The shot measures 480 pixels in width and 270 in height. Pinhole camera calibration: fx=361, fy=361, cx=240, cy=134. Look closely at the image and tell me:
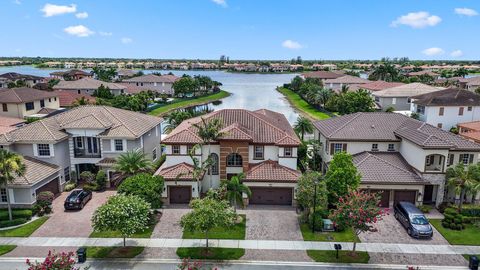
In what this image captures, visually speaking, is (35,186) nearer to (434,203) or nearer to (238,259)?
(238,259)

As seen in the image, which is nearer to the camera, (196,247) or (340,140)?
(196,247)

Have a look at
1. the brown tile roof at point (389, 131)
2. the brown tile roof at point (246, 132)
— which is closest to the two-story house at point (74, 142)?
the brown tile roof at point (246, 132)

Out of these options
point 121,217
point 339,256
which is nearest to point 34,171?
point 121,217

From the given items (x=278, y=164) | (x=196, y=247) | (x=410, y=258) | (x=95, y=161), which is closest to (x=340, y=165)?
(x=278, y=164)

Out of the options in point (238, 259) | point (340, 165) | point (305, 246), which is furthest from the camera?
point (340, 165)

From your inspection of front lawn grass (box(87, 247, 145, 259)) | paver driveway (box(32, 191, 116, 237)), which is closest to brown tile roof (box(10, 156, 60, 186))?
paver driveway (box(32, 191, 116, 237))

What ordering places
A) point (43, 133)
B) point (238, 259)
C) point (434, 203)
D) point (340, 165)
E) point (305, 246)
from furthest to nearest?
point (43, 133) < point (434, 203) < point (340, 165) < point (305, 246) < point (238, 259)

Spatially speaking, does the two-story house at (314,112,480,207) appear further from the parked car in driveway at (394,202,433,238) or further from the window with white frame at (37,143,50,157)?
the window with white frame at (37,143,50,157)
